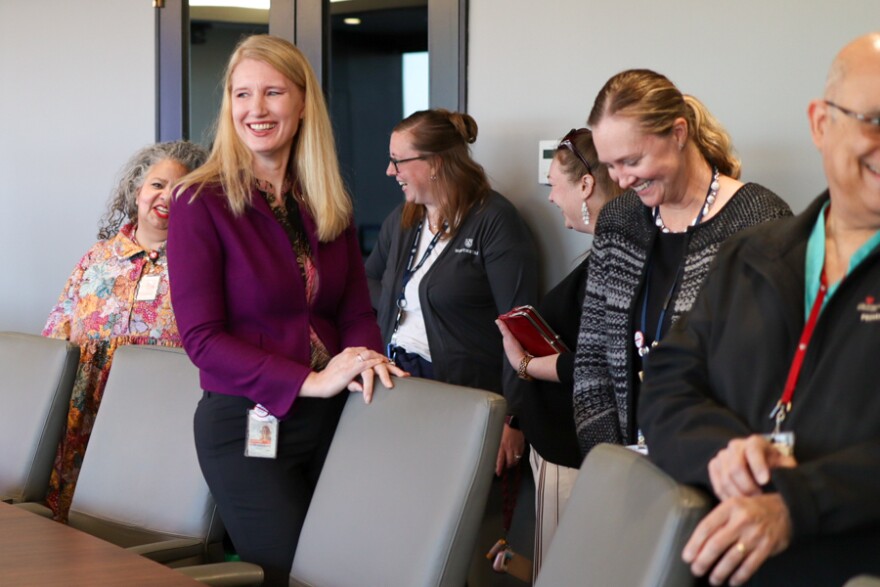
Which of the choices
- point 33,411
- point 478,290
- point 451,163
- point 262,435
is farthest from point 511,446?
point 33,411

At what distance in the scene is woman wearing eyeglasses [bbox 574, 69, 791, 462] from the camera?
2152 millimetres

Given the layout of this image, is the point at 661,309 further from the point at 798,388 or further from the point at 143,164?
the point at 143,164

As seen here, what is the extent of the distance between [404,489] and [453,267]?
1.55m

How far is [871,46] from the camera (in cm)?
146

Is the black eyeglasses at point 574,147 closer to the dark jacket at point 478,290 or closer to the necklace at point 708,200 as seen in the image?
the dark jacket at point 478,290

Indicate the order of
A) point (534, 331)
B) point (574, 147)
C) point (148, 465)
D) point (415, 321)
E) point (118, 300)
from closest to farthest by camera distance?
1. point (148, 465)
2. point (534, 331)
3. point (574, 147)
4. point (118, 300)
5. point (415, 321)

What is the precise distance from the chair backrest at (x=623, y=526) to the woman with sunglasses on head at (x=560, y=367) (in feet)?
3.40

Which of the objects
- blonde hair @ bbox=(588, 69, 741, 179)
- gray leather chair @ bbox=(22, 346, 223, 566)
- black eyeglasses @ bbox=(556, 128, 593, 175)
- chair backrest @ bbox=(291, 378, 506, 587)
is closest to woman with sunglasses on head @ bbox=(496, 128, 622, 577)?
black eyeglasses @ bbox=(556, 128, 593, 175)

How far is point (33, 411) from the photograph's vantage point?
2.96 meters

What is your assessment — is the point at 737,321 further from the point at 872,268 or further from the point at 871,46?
the point at 871,46

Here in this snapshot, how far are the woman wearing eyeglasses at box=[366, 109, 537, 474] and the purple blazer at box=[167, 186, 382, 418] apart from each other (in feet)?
3.63

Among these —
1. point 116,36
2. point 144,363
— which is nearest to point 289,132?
point 144,363

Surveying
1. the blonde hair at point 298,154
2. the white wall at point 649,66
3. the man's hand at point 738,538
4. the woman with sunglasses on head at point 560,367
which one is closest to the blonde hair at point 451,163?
the white wall at point 649,66

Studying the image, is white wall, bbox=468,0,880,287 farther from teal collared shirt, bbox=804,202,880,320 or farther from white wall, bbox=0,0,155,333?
white wall, bbox=0,0,155,333
